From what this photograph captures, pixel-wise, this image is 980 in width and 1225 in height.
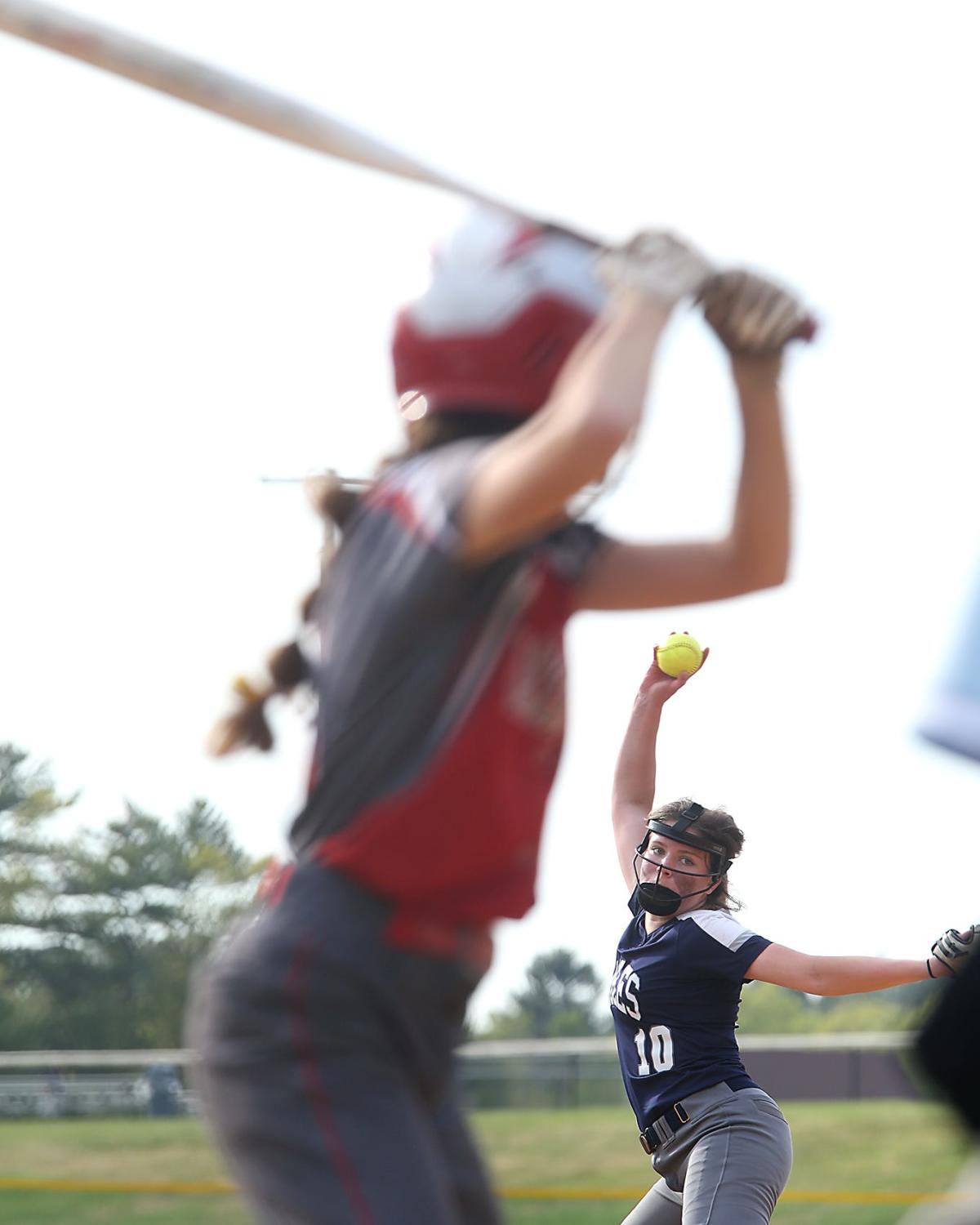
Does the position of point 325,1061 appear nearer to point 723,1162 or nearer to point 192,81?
point 192,81

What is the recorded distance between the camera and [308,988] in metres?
2.35

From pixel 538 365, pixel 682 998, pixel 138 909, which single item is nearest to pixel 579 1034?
pixel 138 909

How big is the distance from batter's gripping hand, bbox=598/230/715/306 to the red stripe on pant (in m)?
0.97

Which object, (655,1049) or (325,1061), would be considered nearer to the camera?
(325,1061)

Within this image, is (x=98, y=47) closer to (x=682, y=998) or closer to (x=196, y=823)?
(x=682, y=998)

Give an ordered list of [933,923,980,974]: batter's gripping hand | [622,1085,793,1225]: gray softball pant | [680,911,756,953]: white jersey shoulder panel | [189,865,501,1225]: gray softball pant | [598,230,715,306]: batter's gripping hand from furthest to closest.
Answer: [680,911,756,953]: white jersey shoulder panel < [622,1085,793,1225]: gray softball pant < [933,923,980,974]: batter's gripping hand < [598,230,715,306]: batter's gripping hand < [189,865,501,1225]: gray softball pant

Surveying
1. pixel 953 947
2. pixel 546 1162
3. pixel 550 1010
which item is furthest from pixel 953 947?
pixel 550 1010

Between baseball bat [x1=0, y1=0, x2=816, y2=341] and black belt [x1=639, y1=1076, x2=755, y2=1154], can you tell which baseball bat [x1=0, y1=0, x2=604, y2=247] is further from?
black belt [x1=639, y1=1076, x2=755, y2=1154]

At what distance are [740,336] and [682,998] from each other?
3.61 meters

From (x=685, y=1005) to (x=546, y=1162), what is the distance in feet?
41.3

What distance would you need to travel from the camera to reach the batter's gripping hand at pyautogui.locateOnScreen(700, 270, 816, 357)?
8.43 ft

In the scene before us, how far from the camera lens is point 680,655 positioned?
16.9ft

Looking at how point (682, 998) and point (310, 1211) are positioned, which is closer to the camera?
point (310, 1211)

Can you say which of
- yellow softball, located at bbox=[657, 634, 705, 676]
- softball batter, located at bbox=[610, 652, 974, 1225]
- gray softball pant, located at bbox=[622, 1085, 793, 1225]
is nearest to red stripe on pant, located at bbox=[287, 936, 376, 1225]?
yellow softball, located at bbox=[657, 634, 705, 676]
